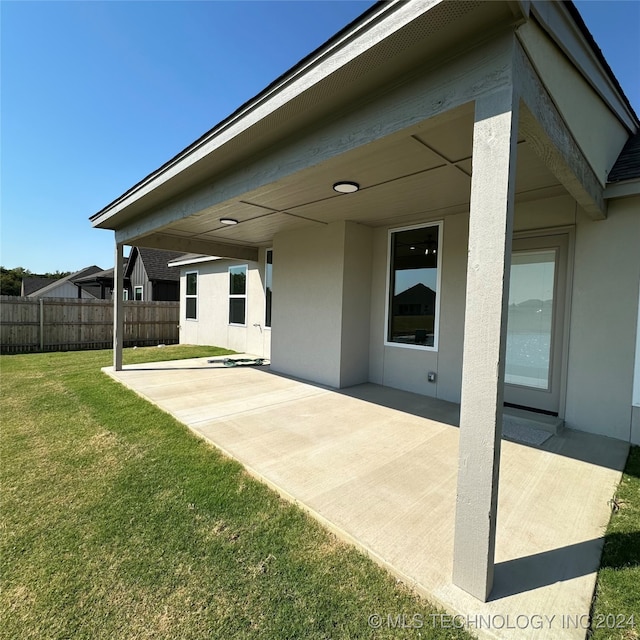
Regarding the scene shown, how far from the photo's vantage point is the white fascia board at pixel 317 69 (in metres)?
1.83

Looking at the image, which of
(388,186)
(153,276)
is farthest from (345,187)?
(153,276)

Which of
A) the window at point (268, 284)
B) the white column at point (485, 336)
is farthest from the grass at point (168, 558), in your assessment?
the window at point (268, 284)

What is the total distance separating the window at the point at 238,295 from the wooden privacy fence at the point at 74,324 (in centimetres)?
434

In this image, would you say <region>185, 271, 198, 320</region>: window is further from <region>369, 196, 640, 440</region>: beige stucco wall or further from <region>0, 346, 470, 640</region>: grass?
<region>369, 196, 640, 440</region>: beige stucco wall

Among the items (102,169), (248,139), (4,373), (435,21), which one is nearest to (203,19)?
(248,139)

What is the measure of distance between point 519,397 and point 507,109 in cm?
421

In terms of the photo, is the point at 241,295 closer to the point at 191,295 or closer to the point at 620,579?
the point at 191,295

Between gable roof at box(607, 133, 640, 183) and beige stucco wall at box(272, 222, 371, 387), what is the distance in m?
3.45

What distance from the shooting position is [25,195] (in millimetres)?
14047

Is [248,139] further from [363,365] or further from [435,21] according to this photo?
[363,365]

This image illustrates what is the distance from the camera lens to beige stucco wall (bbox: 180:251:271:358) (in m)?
9.22

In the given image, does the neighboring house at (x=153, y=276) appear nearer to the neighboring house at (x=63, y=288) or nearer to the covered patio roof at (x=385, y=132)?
the neighboring house at (x=63, y=288)

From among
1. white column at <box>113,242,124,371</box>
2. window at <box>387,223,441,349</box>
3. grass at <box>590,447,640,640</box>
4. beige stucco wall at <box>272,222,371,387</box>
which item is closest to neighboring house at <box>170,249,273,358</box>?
beige stucco wall at <box>272,222,371,387</box>

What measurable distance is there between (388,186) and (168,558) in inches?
160
